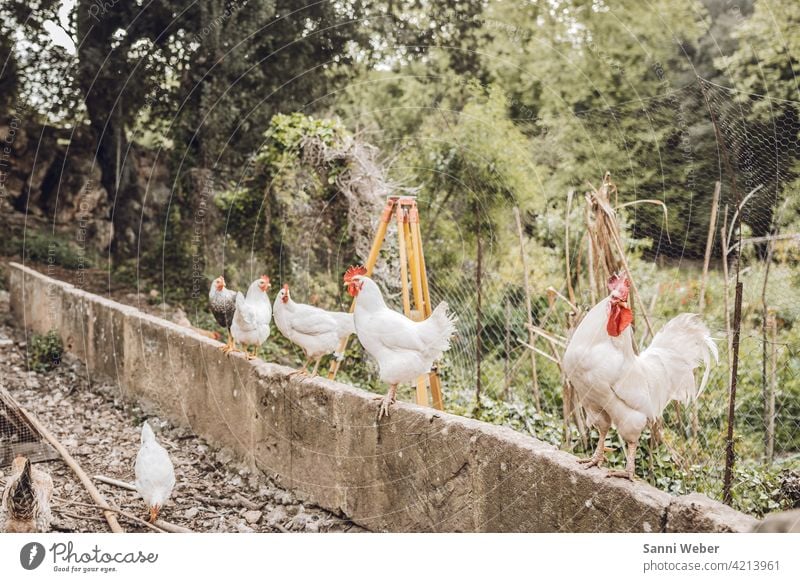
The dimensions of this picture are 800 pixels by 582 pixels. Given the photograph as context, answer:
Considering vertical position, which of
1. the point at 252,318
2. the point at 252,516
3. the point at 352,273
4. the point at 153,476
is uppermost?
the point at 352,273

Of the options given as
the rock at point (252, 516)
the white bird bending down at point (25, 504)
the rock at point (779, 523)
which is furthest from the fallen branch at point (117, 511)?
the rock at point (779, 523)

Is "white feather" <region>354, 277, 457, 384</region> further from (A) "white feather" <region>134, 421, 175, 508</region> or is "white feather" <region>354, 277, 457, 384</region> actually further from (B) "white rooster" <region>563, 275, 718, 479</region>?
(A) "white feather" <region>134, 421, 175, 508</region>

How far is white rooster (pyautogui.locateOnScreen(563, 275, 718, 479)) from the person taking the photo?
204 cm

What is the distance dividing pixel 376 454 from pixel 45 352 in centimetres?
332

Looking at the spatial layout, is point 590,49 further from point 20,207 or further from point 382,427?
point 20,207

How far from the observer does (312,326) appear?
318 cm

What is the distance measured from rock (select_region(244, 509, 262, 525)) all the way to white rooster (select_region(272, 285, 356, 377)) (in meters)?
0.68

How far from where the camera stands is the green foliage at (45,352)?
4766mm

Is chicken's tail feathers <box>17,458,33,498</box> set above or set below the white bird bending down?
above

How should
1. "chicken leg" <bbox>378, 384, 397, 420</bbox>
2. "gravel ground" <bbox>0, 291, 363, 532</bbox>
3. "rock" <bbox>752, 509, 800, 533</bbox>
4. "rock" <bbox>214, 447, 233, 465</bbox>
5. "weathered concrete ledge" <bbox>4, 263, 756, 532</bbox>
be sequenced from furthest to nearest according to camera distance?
"rock" <bbox>214, 447, 233, 465</bbox> < "gravel ground" <bbox>0, 291, 363, 532</bbox> < "chicken leg" <bbox>378, 384, 397, 420</bbox> < "weathered concrete ledge" <bbox>4, 263, 756, 532</bbox> < "rock" <bbox>752, 509, 800, 533</bbox>

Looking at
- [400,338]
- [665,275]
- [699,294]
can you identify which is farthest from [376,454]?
[665,275]

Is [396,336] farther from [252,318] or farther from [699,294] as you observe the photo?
[699,294]

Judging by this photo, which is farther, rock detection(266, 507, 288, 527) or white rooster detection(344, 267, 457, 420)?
rock detection(266, 507, 288, 527)

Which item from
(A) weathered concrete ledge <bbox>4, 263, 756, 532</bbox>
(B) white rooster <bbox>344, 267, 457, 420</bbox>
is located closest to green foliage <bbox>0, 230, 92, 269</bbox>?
(A) weathered concrete ledge <bbox>4, 263, 756, 532</bbox>
